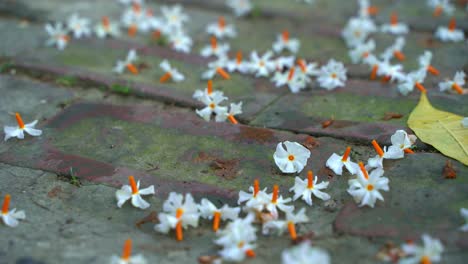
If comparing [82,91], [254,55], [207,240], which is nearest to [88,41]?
[82,91]

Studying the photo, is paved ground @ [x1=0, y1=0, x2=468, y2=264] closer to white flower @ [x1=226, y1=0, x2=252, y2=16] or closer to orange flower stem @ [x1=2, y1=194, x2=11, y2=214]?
orange flower stem @ [x1=2, y1=194, x2=11, y2=214]

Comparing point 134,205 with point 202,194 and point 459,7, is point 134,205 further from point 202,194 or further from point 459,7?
point 459,7

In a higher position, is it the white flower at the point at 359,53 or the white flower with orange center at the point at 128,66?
the white flower at the point at 359,53

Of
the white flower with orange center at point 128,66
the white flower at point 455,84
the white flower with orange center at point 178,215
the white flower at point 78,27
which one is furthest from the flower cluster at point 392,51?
the white flower at point 78,27

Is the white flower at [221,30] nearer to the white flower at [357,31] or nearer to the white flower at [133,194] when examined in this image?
the white flower at [357,31]

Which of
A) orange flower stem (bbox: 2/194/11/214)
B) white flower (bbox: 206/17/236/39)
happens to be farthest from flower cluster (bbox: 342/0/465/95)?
orange flower stem (bbox: 2/194/11/214)
